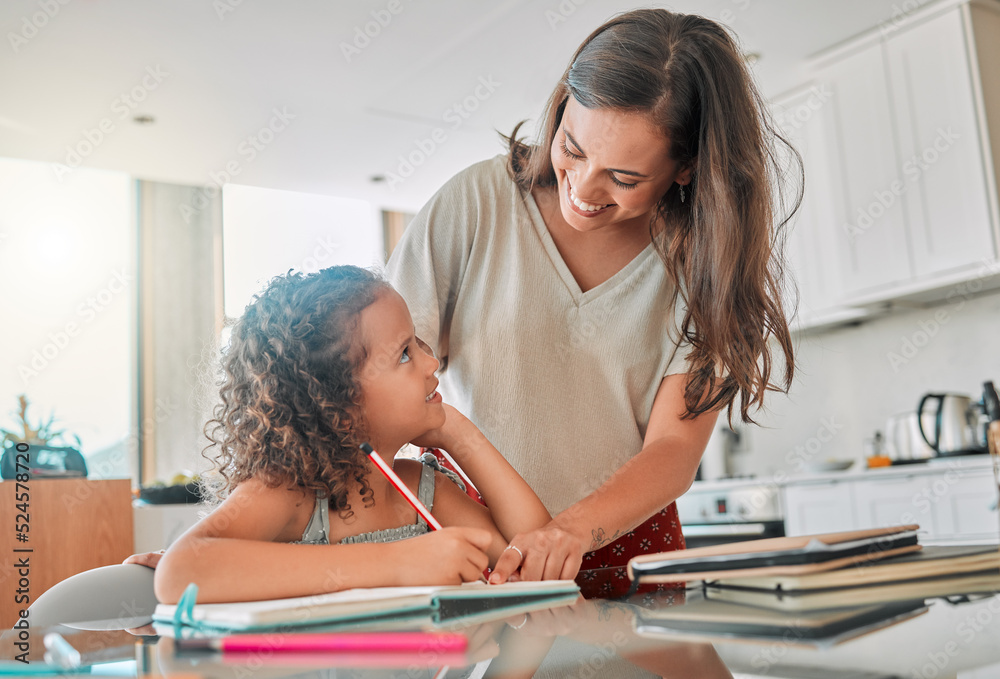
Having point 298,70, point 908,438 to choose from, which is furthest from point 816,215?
point 298,70

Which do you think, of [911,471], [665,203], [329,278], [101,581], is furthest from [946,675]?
[911,471]

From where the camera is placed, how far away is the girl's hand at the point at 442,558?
0.71 m

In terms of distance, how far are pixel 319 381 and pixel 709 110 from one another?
0.64 metres

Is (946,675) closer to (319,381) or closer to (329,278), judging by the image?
(319,381)

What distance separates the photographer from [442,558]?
0.72 m

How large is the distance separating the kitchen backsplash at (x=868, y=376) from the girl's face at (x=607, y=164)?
245 centimetres

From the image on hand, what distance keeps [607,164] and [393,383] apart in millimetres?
401

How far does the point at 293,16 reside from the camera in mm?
3354

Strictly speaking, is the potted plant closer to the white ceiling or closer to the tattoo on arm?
the white ceiling

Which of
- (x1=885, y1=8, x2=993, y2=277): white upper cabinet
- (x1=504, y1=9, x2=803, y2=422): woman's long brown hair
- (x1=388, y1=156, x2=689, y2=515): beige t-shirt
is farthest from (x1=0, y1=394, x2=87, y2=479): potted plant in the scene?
(x1=885, y1=8, x2=993, y2=277): white upper cabinet

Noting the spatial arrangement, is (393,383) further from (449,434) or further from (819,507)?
(819,507)

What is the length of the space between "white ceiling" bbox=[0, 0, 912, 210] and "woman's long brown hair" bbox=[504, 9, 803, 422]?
5.93 feet

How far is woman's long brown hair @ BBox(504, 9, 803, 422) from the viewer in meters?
1.11

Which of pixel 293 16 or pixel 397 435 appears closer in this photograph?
pixel 397 435
